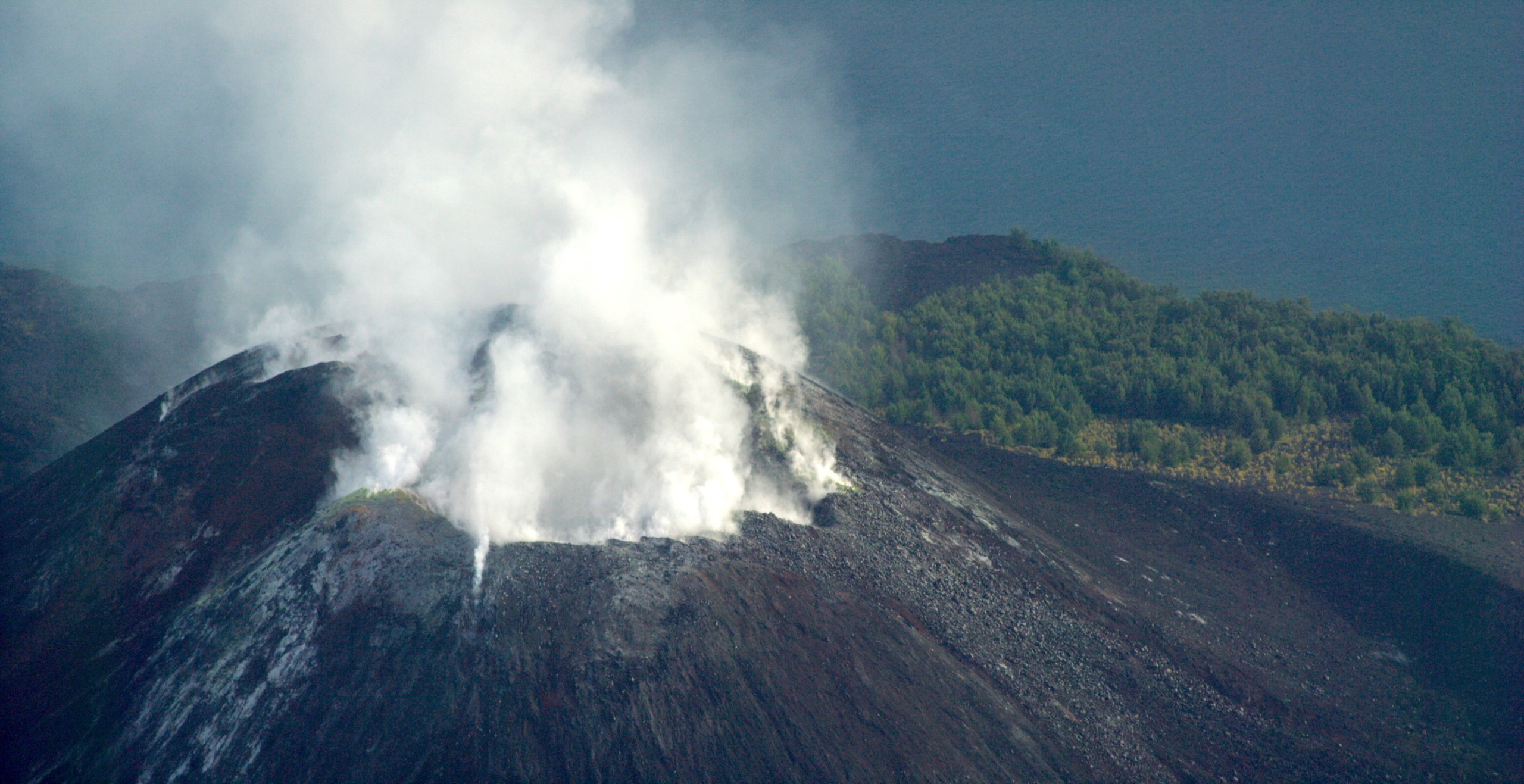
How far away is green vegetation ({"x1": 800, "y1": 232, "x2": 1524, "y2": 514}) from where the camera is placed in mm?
42969

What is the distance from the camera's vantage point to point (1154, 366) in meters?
51.2

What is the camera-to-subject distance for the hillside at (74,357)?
4434 centimetres

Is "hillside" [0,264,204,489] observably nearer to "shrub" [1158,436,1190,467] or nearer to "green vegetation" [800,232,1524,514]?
"green vegetation" [800,232,1524,514]

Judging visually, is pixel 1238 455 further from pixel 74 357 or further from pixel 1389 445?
pixel 74 357

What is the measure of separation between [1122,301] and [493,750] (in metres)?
55.3

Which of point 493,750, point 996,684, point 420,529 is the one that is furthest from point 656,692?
point 996,684

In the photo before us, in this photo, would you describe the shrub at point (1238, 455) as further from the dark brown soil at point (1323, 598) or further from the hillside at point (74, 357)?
the hillside at point (74, 357)

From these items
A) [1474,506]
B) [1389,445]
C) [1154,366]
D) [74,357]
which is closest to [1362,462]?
[1389,445]

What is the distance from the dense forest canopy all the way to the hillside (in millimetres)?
43239

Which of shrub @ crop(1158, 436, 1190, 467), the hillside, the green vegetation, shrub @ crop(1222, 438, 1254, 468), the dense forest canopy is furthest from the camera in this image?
the dense forest canopy

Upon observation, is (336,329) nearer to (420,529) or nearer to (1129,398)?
(420,529)

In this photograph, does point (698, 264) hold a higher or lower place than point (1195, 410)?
higher

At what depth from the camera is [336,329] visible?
33.6 m

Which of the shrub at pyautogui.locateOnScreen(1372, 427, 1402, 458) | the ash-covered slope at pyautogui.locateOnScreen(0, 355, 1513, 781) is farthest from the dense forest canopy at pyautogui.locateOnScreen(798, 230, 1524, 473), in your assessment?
the ash-covered slope at pyautogui.locateOnScreen(0, 355, 1513, 781)
